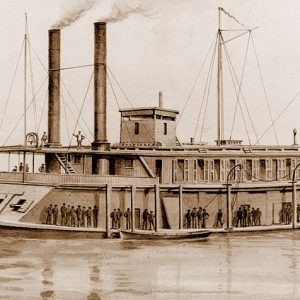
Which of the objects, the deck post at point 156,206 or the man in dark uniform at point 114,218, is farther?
the man in dark uniform at point 114,218

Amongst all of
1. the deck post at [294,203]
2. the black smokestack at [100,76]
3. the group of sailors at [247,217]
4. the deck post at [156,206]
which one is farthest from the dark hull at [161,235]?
the black smokestack at [100,76]

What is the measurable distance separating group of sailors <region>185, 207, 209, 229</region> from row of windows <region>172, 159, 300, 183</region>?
166 centimetres

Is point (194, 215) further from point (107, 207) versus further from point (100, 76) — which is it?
point (100, 76)

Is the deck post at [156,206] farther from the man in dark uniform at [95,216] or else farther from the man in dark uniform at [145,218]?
the man in dark uniform at [95,216]

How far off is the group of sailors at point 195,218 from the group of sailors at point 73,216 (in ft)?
11.9

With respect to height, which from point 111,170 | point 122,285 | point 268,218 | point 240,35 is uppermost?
point 240,35

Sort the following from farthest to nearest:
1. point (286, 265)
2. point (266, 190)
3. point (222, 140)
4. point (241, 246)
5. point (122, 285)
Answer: point (222, 140), point (266, 190), point (241, 246), point (286, 265), point (122, 285)

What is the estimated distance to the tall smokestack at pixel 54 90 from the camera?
31578mm

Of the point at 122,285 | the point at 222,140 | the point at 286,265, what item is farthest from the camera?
the point at 222,140

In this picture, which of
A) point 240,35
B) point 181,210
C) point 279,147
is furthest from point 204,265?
point 240,35

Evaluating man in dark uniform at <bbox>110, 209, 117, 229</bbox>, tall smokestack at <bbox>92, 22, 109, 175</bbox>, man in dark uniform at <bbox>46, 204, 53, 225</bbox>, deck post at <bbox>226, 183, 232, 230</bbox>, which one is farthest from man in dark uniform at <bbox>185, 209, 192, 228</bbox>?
man in dark uniform at <bbox>46, 204, 53, 225</bbox>

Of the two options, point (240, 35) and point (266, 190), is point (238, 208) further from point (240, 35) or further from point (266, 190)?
point (240, 35)

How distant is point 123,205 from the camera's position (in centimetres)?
2636

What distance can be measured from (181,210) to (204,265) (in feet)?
16.9
